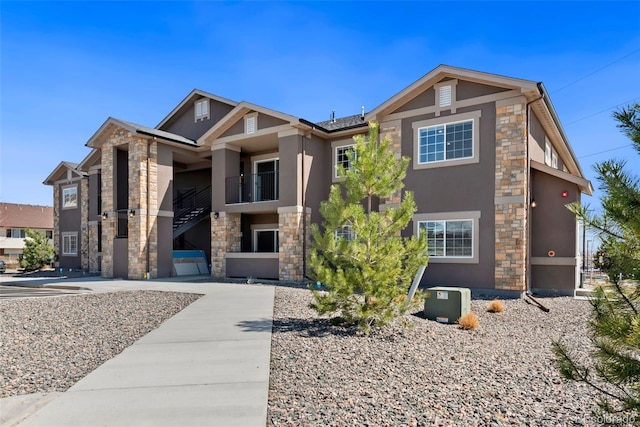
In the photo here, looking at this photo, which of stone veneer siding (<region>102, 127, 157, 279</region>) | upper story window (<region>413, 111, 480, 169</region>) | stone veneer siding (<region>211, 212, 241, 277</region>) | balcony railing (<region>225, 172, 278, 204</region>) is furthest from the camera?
balcony railing (<region>225, 172, 278, 204</region>)

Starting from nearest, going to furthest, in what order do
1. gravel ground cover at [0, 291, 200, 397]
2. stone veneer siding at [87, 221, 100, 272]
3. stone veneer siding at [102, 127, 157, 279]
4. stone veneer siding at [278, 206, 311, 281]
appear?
gravel ground cover at [0, 291, 200, 397]
stone veneer siding at [278, 206, 311, 281]
stone veneer siding at [102, 127, 157, 279]
stone veneer siding at [87, 221, 100, 272]

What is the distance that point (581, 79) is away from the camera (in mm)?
20469

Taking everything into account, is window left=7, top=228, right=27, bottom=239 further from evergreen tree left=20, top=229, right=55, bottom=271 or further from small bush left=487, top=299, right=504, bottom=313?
small bush left=487, top=299, right=504, bottom=313

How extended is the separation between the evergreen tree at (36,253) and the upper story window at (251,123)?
60.7 ft

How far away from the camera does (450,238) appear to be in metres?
13.3

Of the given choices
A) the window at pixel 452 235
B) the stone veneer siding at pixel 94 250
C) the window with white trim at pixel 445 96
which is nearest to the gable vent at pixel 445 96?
the window with white trim at pixel 445 96

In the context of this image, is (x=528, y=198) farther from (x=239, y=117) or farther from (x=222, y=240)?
(x=222, y=240)

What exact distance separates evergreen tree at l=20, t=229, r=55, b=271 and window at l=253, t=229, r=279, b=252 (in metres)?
16.4

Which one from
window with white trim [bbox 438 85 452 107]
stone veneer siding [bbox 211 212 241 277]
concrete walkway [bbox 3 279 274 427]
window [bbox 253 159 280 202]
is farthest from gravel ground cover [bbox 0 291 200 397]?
window with white trim [bbox 438 85 452 107]

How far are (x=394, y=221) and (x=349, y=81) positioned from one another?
8.94 metres

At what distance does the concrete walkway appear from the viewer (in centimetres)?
383

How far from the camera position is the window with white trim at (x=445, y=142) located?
515 inches

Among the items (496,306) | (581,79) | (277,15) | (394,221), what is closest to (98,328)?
(394,221)

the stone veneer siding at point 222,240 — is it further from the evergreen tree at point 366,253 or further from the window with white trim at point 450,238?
the evergreen tree at point 366,253
